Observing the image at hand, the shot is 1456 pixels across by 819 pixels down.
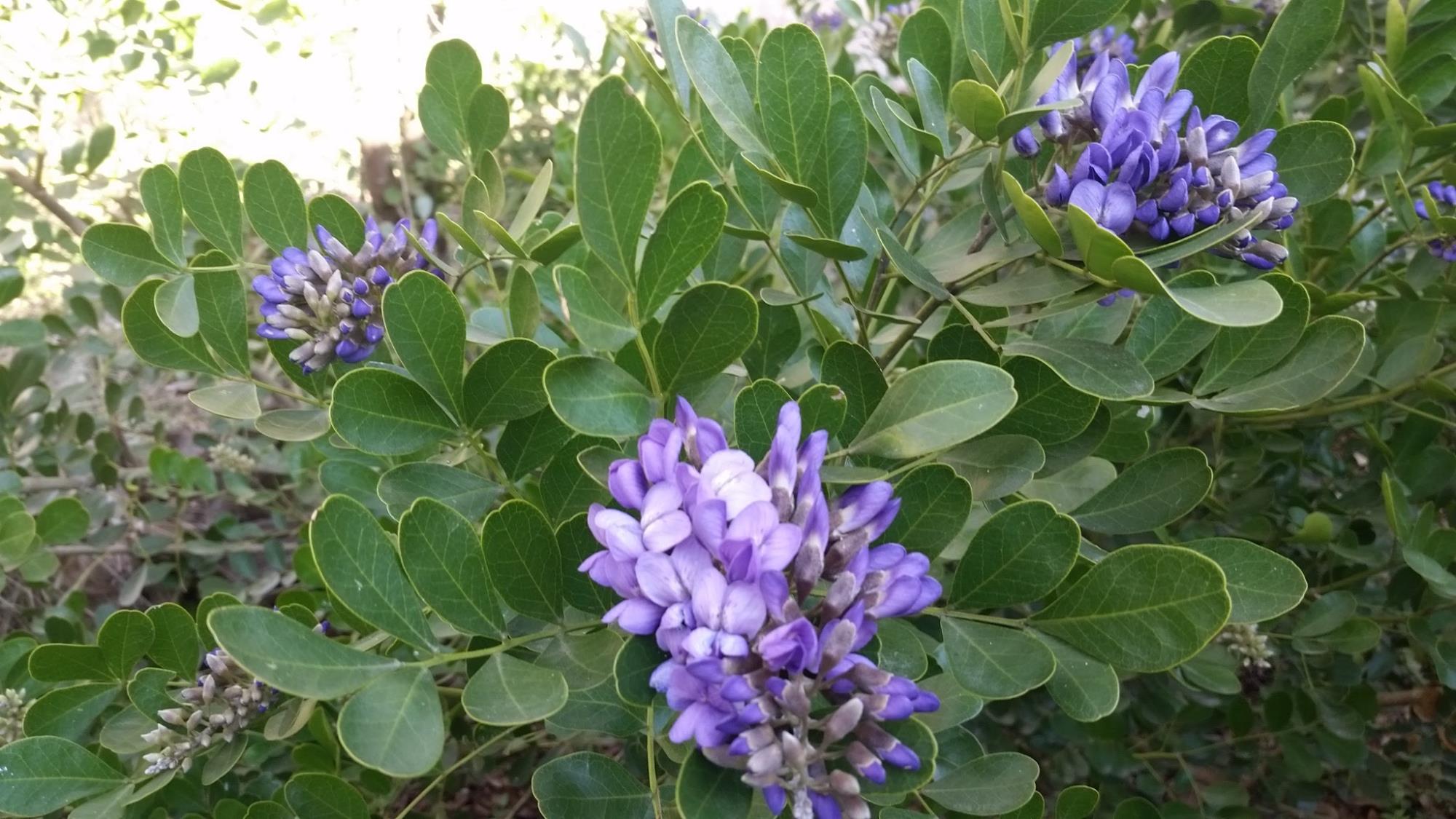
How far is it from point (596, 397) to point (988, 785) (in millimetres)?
471

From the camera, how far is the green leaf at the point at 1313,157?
0.84 m

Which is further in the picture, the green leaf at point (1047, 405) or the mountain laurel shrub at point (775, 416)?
the green leaf at point (1047, 405)

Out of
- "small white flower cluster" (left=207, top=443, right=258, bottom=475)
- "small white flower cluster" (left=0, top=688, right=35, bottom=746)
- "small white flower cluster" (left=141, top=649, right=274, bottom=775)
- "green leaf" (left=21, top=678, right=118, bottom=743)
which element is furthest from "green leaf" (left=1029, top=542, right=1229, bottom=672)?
"small white flower cluster" (left=207, top=443, right=258, bottom=475)

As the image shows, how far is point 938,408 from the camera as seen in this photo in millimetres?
647

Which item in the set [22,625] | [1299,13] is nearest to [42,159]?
[22,625]

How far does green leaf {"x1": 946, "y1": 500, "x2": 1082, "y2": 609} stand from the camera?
2.22 feet

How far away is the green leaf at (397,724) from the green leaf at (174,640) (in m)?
0.42

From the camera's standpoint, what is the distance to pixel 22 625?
6.22 ft

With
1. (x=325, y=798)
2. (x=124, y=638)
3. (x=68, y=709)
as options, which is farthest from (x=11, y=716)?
(x=325, y=798)

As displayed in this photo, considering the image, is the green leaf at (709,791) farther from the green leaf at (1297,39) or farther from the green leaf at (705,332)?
the green leaf at (1297,39)

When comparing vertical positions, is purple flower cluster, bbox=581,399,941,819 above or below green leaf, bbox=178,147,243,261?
below

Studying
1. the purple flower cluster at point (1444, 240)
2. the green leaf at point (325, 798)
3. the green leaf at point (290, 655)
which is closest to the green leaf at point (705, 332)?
the green leaf at point (290, 655)

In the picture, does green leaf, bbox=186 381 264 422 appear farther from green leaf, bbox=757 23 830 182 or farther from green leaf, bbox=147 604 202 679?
green leaf, bbox=757 23 830 182

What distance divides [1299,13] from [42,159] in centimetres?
211
